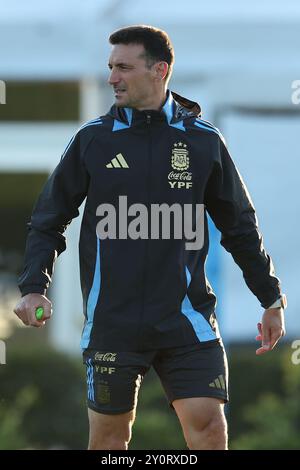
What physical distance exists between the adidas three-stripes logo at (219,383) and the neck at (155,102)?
1.13m

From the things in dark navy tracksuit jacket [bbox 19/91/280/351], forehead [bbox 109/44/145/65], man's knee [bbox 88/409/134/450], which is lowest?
man's knee [bbox 88/409/134/450]

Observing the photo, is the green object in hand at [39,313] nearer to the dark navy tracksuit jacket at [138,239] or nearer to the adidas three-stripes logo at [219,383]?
the dark navy tracksuit jacket at [138,239]

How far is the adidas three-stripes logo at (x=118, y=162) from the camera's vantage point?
5316 millimetres

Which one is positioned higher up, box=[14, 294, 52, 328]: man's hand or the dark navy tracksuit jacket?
the dark navy tracksuit jacket

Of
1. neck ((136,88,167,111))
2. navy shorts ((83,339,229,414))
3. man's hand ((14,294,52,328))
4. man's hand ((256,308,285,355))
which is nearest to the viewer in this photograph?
man's hand ((14,294,52,328))

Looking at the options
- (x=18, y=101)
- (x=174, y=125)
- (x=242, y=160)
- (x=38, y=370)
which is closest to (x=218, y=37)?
(x=242, y=160)

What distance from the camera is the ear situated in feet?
18.0

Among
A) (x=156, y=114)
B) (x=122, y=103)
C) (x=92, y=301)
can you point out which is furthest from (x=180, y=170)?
(x=92, y=301)

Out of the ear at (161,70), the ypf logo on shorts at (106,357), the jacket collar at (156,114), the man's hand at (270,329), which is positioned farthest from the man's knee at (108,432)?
the ear at (161,70)

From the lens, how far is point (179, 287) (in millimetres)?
5320

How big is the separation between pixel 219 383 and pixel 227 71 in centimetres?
523

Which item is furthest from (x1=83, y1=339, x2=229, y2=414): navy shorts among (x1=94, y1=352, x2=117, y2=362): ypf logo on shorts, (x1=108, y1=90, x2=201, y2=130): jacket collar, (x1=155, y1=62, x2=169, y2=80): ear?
(x1=155, y1=62, x2=169, y2=80): ear

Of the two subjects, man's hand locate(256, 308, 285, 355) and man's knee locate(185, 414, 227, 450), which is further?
man's hand locate(256, 308, 285, 355)

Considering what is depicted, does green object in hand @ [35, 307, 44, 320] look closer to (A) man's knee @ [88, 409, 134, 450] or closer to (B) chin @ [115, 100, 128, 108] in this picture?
(A) man's knee @ [88, 409, 134, 450]
